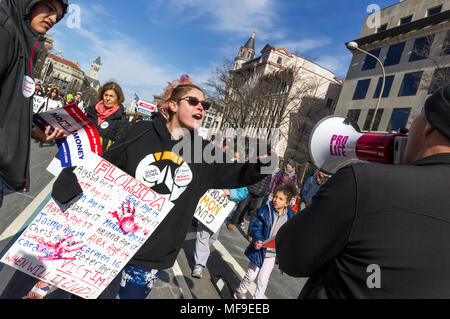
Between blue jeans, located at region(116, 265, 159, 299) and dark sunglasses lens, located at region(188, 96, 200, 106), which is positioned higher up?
dark sunglasses lens, located at region(188, 96, 200, 106)

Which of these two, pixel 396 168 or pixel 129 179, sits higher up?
pixel 396 168

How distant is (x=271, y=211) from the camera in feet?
12.5

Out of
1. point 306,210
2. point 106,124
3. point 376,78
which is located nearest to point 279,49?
point 376,78

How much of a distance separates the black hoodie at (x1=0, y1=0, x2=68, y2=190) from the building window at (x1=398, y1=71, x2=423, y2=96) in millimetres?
26557

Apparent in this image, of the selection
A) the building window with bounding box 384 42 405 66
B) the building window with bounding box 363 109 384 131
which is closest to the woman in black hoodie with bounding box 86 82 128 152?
the building window with bounding box 363 109 384 131

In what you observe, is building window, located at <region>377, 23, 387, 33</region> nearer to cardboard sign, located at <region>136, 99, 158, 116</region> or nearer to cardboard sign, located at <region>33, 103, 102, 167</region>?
cardboard sign, located at <region>136, 99, 158, 116</region>

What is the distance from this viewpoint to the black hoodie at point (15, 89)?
1.63 m

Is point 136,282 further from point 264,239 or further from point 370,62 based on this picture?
point 370,62

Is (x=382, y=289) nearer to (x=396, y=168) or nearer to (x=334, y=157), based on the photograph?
(x=396, y=168)

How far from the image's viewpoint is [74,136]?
238cm

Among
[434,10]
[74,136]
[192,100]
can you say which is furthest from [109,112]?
[434,10]

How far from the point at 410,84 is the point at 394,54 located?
4.09 meters

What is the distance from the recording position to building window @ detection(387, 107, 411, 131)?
22.9 metres
